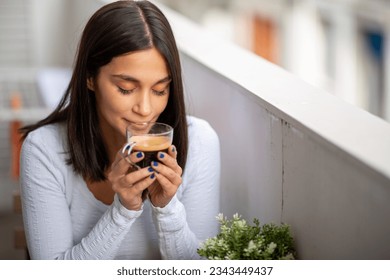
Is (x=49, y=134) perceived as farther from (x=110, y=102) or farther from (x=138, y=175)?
(x=138, y=175)

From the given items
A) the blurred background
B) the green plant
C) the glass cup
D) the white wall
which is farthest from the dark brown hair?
the white wall

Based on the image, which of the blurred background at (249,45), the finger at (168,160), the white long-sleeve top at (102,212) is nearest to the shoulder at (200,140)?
the white long-sleeve top at (102,212)

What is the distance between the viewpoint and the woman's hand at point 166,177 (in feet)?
4.15

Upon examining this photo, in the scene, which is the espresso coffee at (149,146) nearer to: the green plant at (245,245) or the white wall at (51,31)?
the green plant at (245,245)

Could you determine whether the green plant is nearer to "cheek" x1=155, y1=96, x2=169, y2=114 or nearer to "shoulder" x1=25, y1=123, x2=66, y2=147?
"cheek" x1=155, y1=96, x2=169, y2=114

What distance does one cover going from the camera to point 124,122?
141 cm

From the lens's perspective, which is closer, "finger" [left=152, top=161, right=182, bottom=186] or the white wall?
"finger" [left=152, top=161, right=182, bottom=186]

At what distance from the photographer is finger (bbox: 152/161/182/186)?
49.8 inches

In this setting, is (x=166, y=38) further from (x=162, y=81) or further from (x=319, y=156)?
(x=319, y=156)

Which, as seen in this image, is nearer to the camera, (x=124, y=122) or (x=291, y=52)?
(x=124, y=122)

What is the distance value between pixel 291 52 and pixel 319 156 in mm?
6270

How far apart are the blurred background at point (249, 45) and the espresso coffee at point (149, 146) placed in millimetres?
1400

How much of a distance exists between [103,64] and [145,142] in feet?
0.69
